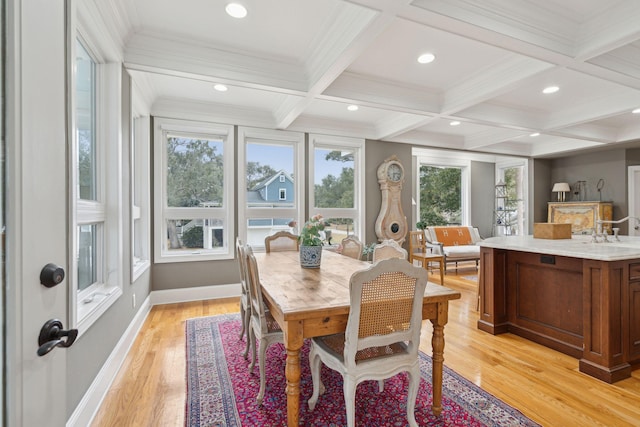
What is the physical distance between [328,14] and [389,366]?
7.90 feet

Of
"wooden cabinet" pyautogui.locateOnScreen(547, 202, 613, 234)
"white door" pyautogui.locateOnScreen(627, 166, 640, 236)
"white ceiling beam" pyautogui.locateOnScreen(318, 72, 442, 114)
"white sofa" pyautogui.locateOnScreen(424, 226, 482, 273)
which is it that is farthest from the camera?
"wooden cabinet" pyautogui.locateOnScreen(547, 202, 613, 234)

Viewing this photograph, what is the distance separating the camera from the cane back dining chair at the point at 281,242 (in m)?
3.52

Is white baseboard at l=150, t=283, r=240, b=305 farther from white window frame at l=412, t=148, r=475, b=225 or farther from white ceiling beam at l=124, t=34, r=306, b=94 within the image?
white window frame at l=412, t=148, r=475, b=225

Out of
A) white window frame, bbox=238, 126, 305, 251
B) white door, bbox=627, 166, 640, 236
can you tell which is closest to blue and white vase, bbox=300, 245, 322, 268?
white window frame, bbox=238, 126, 305, 251

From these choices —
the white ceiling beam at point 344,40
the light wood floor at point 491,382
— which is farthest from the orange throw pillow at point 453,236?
the white ceiling beam at point 344,40

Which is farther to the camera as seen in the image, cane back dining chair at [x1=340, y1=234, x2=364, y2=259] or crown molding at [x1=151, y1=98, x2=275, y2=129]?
crown molding at [x1=151, y1=98, x2=275, y2=129]

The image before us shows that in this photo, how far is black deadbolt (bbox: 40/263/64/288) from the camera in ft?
2.46

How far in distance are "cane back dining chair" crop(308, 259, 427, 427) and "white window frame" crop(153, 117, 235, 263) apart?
9.96ft

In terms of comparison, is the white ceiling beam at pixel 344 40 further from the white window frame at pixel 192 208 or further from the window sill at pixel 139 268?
the window sill at pixel 139 268

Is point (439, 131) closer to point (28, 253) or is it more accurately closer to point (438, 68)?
point (438, 68)

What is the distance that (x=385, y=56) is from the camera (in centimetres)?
287

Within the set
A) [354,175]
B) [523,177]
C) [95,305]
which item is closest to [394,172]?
[354,175]

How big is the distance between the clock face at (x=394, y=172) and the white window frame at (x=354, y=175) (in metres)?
0.47

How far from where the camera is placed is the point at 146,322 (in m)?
3.34
